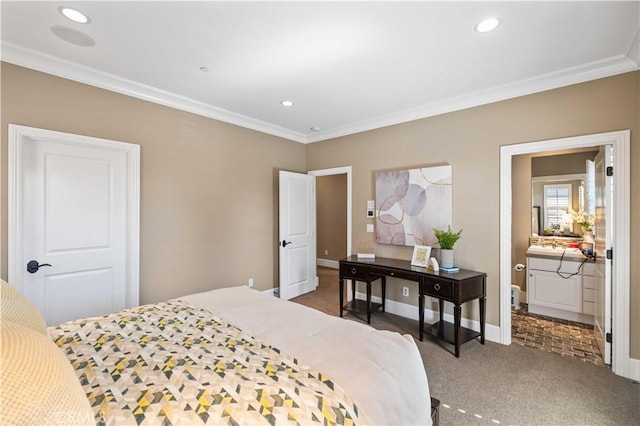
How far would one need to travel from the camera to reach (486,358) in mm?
2699

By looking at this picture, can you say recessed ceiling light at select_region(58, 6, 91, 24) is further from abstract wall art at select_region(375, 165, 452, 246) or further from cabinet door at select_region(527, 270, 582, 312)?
cabinet door at select_region(527, 270, 582, 312)

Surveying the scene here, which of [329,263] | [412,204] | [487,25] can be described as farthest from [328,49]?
[329,263]

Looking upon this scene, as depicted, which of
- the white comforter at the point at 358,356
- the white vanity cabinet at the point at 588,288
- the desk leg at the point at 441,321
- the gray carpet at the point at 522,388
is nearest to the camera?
the white comforter at the point at 358,356

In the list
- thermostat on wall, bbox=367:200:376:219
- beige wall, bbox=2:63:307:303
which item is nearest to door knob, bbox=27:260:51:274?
beige wall, bbox=2:63:307:303

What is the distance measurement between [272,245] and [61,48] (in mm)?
3044

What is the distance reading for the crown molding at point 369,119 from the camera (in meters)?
2.35

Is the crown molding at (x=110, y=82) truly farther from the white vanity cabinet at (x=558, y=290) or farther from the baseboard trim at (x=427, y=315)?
the white vanity cabinet at (x=558, y=290)

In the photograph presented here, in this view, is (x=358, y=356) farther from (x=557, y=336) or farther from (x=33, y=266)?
(x=557, y=336)

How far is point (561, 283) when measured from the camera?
3.64 metres

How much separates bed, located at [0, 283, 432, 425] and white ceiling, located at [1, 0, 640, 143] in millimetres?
1843

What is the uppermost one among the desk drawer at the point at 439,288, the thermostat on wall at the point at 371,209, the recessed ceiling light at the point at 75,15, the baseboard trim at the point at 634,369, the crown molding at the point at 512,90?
the recessed ceiling light at the point at 75,15

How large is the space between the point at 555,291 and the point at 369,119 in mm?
3275

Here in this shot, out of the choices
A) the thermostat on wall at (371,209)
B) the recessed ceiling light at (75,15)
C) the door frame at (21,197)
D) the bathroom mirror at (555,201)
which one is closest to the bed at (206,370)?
the door frame at (21,197)

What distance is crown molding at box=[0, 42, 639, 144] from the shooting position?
7.70ft
